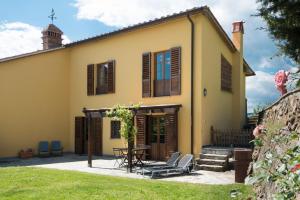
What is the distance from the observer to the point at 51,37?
23234 millimetres

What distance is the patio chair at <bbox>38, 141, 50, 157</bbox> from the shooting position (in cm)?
1916

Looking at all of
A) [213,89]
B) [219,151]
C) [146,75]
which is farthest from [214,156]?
[146,75]

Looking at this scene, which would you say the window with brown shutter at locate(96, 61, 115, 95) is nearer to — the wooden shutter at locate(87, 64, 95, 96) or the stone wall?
the wooden shutter at locate(87, 64, 95, 96)

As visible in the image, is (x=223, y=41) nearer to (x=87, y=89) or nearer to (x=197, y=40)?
(x=197, y=40)

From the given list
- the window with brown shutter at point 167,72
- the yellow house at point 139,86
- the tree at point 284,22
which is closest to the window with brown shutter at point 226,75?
the yellow house at point 139,86

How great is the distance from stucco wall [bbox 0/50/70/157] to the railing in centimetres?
910

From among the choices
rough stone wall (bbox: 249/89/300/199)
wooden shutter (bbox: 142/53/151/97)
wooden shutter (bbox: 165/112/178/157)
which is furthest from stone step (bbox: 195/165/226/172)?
rough stone wall (bbox: 249/89/300/199)

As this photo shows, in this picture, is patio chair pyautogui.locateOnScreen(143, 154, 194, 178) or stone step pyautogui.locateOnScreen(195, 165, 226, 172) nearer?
patio chair pyautogui.locateOnScreen(143, 154, 194, 178)

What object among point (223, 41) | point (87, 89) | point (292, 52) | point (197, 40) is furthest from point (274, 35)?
point (87, 89)

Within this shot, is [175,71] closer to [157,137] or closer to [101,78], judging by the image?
[157,137]

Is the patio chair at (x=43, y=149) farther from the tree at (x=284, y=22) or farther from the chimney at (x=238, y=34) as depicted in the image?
the tree at (x=284, y=22)

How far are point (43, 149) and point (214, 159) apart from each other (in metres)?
9.55

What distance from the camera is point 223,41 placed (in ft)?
58.6

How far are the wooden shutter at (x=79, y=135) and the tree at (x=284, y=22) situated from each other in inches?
503
